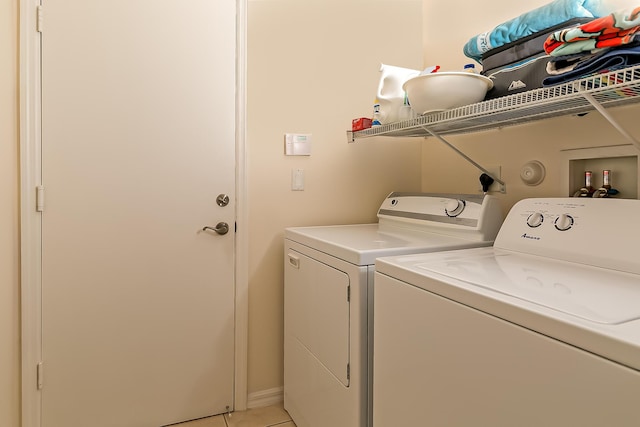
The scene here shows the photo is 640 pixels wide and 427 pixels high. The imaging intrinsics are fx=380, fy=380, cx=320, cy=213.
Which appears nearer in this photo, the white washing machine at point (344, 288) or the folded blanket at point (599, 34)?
the folded blanket at point (599, 34)

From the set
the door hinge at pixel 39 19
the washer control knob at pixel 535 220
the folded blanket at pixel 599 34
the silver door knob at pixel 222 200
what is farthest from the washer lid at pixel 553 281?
the door hinge at pixel 39 19

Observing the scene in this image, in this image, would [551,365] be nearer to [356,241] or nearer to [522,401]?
[522,401]

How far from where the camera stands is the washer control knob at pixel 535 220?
1254 mm

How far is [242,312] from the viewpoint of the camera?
191cm

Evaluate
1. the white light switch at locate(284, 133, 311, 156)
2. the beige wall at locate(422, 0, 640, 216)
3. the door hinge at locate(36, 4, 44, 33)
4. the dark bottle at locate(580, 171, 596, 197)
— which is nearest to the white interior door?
the door hinge at locate(36, 4, 44, 33)

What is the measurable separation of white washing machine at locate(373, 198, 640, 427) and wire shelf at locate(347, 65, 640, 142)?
31 centimetres

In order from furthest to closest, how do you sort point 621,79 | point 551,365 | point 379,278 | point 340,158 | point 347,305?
point 340,158, point 347,305, point 379,278, point 621,79, point 551,365

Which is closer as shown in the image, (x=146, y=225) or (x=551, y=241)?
(x=551, y=241)

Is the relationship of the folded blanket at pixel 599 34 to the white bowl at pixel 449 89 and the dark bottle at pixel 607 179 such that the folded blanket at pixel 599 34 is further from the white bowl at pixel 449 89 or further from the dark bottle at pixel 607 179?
the dark bottle at pixel 607 179

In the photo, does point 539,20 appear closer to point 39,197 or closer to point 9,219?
point 39,197

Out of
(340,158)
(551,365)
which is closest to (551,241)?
(551,365)

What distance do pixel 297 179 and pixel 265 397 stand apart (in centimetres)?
114

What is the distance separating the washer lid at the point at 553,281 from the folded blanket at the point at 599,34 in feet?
1.88

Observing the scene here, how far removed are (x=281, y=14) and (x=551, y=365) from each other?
1.89 metres
